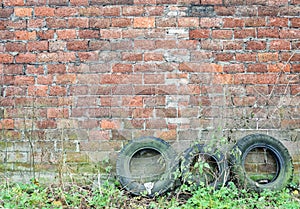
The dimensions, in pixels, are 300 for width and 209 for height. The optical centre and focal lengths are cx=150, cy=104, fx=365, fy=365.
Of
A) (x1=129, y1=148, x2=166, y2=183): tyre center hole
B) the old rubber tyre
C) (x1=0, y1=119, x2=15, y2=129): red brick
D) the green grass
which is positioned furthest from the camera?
(x1=0, y1=119, x2=15, y2=129): red brick

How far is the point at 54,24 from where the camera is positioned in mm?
3729

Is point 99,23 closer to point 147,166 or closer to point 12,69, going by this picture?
point 12,69

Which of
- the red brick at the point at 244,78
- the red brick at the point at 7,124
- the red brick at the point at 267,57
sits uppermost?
the red brick at the point at 267,57

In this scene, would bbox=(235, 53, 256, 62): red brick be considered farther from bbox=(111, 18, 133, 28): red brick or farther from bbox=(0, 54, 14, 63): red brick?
bbox=(0, 54, 14, 63): red brick

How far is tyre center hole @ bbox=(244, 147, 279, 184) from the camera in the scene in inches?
146

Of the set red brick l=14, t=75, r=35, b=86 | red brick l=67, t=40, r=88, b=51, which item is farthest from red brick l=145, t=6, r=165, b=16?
red brick l=14, t=75, r=35, b=86

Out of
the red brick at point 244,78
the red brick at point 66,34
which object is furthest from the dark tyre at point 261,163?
the red brick at point 66,34

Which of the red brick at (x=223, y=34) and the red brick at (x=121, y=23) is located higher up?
the red brick at (x=121, y=23)

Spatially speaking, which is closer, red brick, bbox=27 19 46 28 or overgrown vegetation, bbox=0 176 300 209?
overgrown vegetation, bbox=0 176 300 209

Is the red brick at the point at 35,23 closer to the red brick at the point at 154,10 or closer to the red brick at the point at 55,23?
the red brick at the point at 55,23

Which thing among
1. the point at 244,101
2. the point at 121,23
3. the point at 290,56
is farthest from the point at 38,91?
the point at 290,56

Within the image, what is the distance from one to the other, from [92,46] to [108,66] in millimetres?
260

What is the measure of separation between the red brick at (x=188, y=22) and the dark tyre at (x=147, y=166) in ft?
3.92

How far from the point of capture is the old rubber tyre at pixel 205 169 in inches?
136
